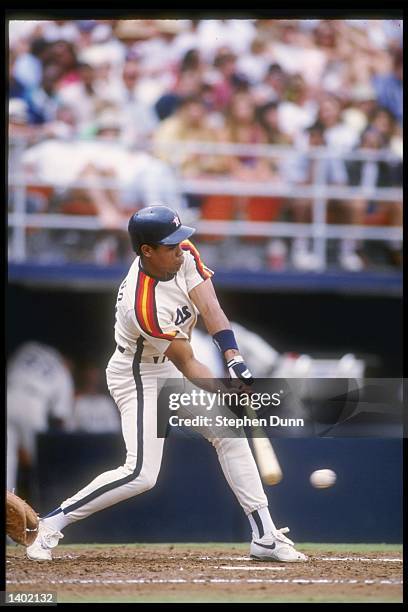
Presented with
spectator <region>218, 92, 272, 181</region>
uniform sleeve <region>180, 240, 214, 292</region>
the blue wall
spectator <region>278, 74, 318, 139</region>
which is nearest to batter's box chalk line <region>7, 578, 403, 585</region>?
uniform sleeve <region>180, 240, 214, 292</region>

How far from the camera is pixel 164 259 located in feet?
16.6

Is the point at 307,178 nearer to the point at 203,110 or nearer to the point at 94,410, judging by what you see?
the point at 203,110

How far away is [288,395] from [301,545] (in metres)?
1.37

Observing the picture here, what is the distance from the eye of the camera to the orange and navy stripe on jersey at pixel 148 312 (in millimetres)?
4945

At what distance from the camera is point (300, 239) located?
1009 cm

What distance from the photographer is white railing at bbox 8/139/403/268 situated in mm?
9398

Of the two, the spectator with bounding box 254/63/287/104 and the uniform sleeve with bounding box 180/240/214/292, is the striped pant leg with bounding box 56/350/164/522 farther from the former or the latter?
the spectator with bounding box 254/63/287/104

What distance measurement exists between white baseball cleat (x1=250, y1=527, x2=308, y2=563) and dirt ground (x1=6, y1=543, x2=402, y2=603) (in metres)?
0.04

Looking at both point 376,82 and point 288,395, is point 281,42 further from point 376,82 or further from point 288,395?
point 288,395

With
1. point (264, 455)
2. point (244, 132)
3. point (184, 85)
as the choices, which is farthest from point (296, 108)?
point (264, 455)

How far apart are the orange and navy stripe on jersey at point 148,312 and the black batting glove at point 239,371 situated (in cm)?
30

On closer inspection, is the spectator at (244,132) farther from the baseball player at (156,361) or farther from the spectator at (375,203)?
the baseball player at (156,361)

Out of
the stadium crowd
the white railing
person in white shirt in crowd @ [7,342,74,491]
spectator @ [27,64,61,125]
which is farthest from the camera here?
spectator @ [27,64,61,125]

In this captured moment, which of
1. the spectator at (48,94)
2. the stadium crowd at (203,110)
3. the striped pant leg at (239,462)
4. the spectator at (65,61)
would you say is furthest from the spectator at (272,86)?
the striped pant leg at (239,462)
